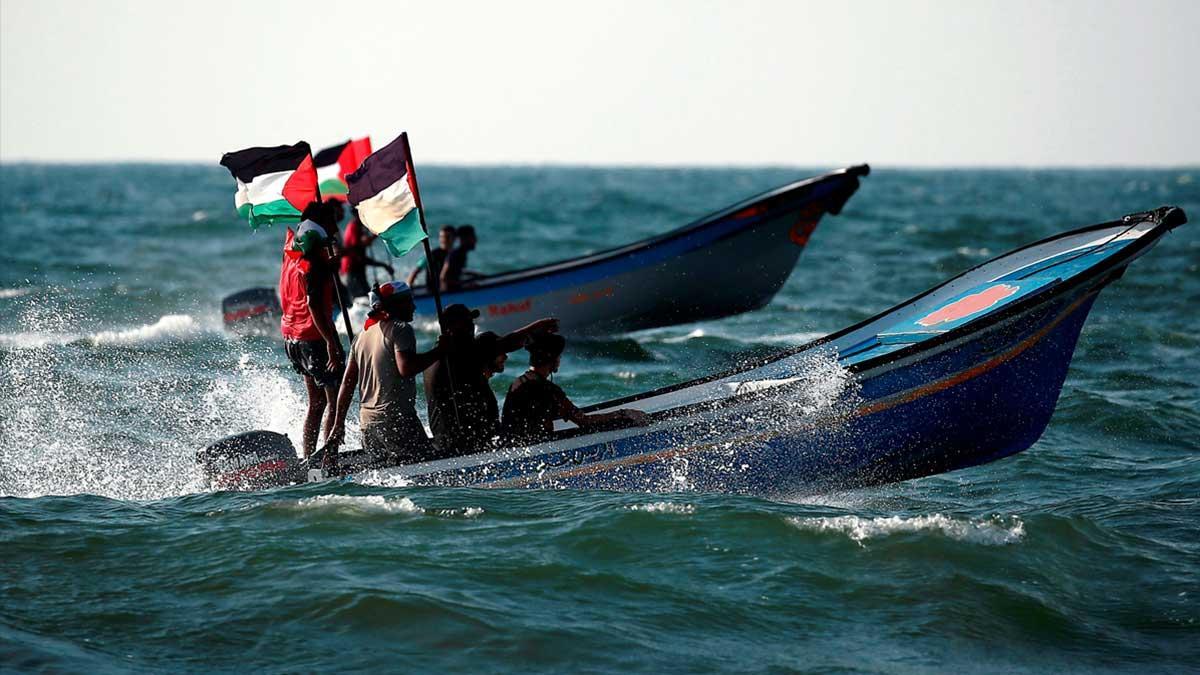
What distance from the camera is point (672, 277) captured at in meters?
16.9

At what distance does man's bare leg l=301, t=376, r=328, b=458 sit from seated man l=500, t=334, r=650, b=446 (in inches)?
68.3

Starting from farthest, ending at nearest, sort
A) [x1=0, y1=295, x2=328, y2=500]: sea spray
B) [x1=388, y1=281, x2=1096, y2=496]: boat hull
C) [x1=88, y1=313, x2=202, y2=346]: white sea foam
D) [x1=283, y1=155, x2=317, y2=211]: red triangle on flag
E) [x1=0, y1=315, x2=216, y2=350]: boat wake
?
[x1=88, y1=313, x2=202, y2=346]: white sea foam, [x1=0, y1=315, x2=216, y2=350]: boat wake, [x1=0, y1=295, x2=328, y2=500]: sea spray, [x1=283, y1=155, x2=317, y2=211]: red triangle on flag, [x1=388, y1=281, x2=1096, y2=496]: boat hull

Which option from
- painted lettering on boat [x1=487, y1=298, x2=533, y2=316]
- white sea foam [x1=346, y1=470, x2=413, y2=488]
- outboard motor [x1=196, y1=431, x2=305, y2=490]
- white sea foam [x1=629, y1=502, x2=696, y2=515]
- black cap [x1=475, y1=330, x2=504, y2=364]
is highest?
painted lettering on boat [x1=487, y1=298, x2=533, y2=316]

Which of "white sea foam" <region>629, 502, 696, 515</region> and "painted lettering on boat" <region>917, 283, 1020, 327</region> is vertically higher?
"painted lettering on boat" <region>917, 283, 1020, 327</region>

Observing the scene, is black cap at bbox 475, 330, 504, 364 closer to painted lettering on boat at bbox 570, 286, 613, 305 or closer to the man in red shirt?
the man in red shirt

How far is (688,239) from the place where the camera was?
16.4m

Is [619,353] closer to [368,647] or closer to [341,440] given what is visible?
[341,440]

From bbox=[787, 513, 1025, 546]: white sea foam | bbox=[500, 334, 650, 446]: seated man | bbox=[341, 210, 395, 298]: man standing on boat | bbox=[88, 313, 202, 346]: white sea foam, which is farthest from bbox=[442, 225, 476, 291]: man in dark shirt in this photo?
bbox=[787, 513, 1025, 546]: white sea foam

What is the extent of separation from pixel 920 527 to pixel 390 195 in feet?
13.7

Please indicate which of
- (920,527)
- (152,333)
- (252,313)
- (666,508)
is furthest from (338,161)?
(920,527)

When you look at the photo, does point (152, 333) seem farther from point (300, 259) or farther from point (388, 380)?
point (388, 380)

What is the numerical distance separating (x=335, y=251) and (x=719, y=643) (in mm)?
4407

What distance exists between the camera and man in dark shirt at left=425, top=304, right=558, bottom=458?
8.87m

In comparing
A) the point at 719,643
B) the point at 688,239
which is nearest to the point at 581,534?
the point at 719,643
